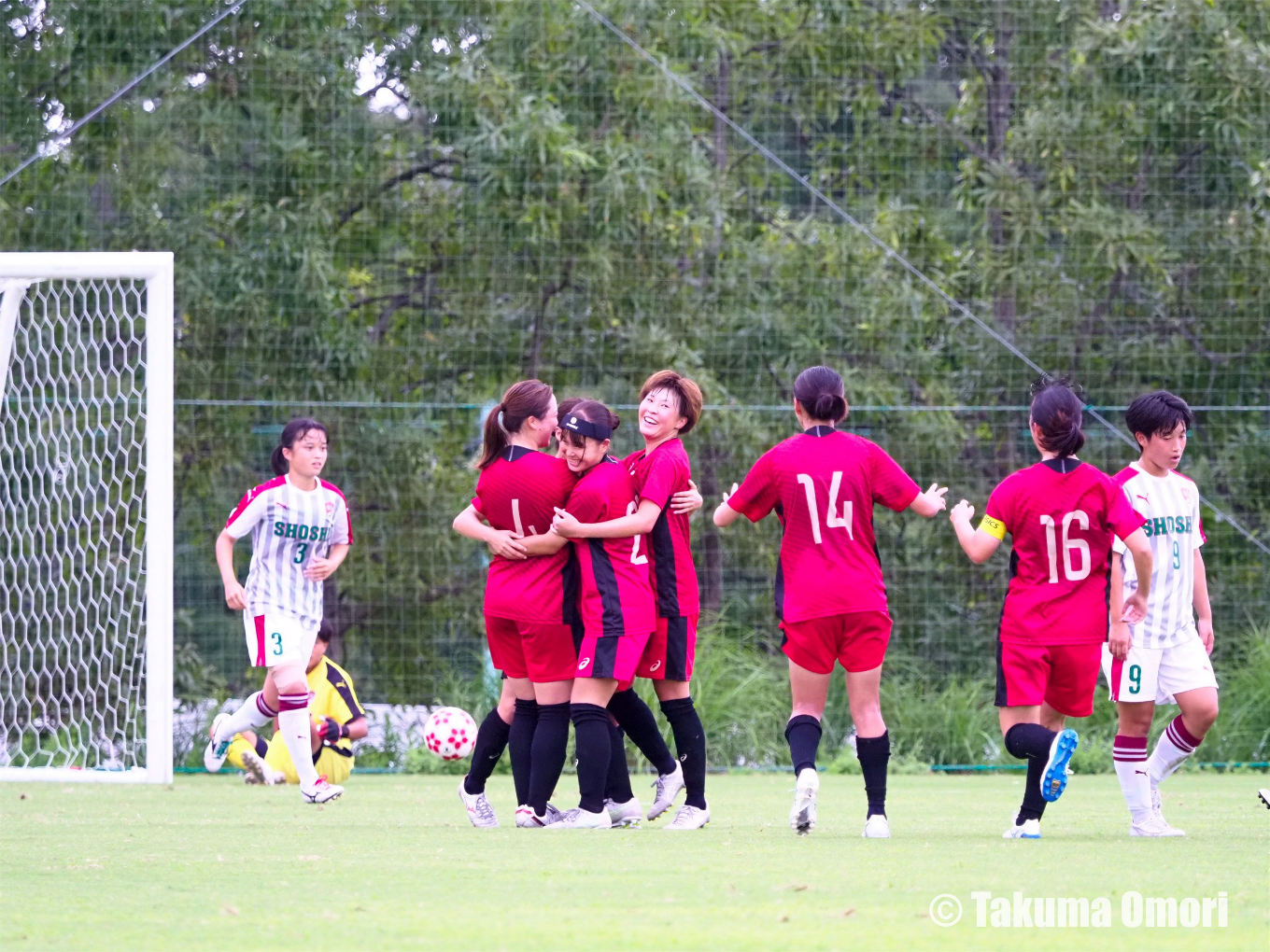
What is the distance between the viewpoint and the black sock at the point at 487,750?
6.32 m

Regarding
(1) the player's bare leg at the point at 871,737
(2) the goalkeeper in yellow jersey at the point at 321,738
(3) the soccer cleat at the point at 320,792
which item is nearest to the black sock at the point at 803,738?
(1) the player's bare leg at the point at 871,737

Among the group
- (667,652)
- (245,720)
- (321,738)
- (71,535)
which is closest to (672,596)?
(667,652)

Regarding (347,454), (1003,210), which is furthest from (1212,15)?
(347,454)

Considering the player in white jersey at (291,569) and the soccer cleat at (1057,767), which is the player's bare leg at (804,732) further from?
the player in white jersey at (291,569)

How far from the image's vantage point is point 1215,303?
11484 mm

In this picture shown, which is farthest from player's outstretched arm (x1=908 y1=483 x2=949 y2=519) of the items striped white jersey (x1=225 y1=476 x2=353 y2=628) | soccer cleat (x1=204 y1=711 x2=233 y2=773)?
soccer cleat (x1=204 y1=711 x2=233 y2=773)

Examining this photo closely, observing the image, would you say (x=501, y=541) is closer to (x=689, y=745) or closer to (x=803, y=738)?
(x=689, y=745)

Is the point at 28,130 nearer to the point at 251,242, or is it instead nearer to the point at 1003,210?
the point at 251,242

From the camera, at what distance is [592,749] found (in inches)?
234

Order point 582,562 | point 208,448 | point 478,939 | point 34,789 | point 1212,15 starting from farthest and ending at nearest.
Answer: point 1212,15, point 208,448, point 34,789, point 582,562, point 478,939

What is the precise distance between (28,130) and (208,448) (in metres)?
2.59

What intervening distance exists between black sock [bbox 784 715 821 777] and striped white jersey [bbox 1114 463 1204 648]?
1227mm

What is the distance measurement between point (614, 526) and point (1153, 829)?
214cm

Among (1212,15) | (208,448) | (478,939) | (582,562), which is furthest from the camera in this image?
(1212,15)
